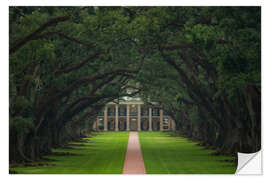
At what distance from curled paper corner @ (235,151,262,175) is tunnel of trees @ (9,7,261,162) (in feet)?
12.8

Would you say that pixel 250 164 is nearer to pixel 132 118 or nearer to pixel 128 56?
pixel 128 56

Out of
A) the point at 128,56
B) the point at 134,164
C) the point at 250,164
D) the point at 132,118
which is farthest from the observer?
the point at 132,118

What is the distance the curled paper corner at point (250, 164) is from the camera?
23.1 meters

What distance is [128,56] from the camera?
138ft

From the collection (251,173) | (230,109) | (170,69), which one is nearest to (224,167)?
(230,109)

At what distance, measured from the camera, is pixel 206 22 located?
3139 cm

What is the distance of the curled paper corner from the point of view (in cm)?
2315

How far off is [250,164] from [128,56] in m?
19.2

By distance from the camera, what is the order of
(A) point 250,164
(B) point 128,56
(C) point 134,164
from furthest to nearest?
(B) point 128,56
(C) point 134,164
(A) point 250,164

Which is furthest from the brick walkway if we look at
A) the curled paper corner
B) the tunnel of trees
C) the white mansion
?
the white mansion

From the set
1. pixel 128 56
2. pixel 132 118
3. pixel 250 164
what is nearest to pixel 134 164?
pixel 128 56

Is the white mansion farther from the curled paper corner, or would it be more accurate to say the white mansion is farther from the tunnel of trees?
the curled paper corner

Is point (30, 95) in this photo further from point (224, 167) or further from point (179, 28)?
point (224, 167)
